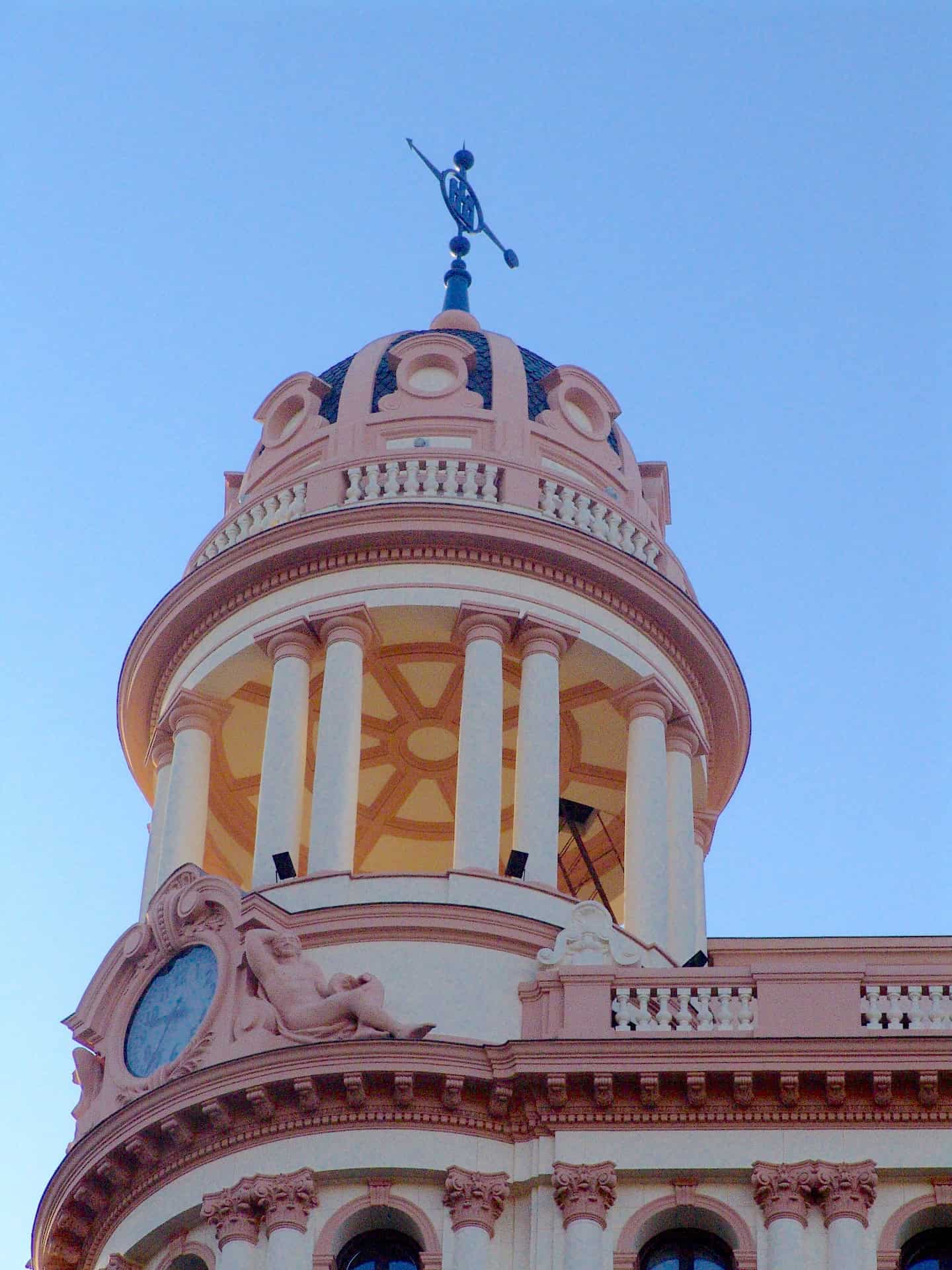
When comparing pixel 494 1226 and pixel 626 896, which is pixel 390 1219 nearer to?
pixel 494 1226

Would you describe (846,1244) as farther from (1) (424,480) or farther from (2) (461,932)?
(1) (424,480)

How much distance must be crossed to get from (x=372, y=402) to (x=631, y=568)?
15.6 ft

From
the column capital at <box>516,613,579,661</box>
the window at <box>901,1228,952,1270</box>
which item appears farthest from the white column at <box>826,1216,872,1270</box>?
the column capital at <box>516,613,579,661</box>

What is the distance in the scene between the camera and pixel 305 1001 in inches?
1277

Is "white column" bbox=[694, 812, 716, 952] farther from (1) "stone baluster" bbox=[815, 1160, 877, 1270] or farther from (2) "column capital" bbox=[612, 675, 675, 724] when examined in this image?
(1) "stone baluster" bbox=[815, 1160, 877, 1270]

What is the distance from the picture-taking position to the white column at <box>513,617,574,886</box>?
3538cm

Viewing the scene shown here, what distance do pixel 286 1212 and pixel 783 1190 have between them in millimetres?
4954

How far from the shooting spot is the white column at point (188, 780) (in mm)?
37156

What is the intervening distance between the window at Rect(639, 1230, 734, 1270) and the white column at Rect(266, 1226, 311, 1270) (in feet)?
11.0

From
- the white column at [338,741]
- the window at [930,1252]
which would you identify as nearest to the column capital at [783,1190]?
the window at [930,1252]

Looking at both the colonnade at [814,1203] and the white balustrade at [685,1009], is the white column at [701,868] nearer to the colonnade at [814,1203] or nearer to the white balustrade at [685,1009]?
the white balustrade at [685,1009]

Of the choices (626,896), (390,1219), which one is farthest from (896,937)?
(390,1219)

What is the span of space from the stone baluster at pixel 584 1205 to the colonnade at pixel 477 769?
15.6 ft

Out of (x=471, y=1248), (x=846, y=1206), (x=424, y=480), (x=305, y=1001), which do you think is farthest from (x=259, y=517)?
(x=846, y=1206)
